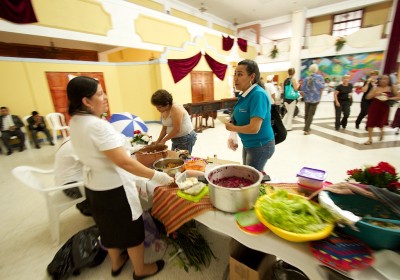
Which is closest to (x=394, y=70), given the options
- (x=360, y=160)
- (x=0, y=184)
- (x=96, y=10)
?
(x=360, y=160)

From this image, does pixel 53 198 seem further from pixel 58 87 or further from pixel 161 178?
pixel 58 87

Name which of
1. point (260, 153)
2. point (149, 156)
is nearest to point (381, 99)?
point (260, 153)

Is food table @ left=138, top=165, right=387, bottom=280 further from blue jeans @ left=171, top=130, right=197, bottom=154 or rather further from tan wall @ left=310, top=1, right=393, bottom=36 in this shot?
tan wall @ left=310, top=1, right=393, bottom=36

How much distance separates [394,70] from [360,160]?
906 cm

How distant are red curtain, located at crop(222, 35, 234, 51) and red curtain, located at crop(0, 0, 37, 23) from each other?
24.7ft

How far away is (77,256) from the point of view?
56.9 inches

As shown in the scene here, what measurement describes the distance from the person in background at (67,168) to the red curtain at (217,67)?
8107mm

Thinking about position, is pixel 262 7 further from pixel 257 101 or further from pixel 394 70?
pixel 257 101

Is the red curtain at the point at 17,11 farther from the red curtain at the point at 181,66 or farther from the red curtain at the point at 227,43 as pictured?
the red curtain at the point at 227,43

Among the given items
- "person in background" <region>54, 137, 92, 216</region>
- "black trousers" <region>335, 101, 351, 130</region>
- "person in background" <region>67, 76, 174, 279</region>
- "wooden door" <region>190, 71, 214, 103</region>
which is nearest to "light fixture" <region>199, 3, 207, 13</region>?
"wooden door" <region>190, 71, 214, 103</region>

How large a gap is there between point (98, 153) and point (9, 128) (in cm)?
576

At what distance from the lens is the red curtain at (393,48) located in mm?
8273

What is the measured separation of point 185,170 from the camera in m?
1.42

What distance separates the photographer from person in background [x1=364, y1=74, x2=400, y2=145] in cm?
353
